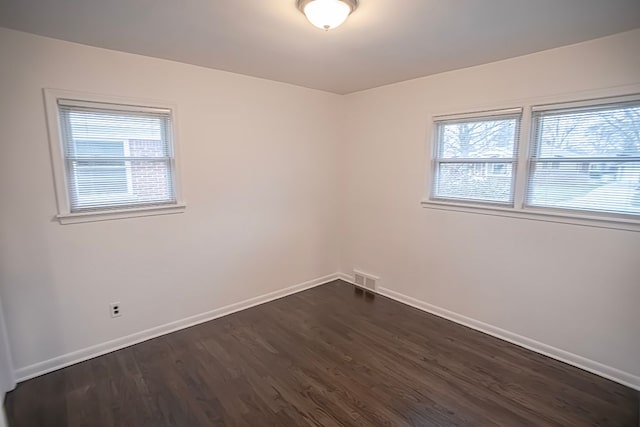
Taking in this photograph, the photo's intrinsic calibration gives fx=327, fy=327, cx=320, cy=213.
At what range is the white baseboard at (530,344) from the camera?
2426 millimetres

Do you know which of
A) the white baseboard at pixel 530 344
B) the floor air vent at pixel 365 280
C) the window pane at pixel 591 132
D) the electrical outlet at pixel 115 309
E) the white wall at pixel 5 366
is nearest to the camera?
the white wall at pixel 5 366

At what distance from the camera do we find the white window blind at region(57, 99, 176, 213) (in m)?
2.49

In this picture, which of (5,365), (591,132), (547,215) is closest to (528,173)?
(547,215)

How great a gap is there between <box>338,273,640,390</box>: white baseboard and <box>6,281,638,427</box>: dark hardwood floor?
0.23 feet

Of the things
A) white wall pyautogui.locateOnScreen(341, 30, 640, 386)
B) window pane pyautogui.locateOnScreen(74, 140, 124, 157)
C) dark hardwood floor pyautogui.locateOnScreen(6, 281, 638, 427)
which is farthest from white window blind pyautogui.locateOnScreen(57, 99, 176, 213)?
white wall pyautogui.locateOnScreen(341, 30, 640, 386)

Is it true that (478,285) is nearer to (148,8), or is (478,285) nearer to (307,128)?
(307,128)

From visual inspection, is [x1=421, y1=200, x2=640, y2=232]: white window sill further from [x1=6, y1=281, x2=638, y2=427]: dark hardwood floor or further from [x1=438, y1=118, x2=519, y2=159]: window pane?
[x1=6, y1=281, x2=638, y2=427]: dark hardwood floor

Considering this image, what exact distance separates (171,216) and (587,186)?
3455 millimetres

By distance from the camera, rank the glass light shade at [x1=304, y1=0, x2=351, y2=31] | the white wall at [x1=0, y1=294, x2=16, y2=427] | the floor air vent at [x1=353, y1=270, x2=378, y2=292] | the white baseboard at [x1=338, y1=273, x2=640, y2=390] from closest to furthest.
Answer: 1. the glass light shade at [x1=304, y1=0, x2=351, y2=31]
2. the white wall at [x1=0, y1=294, x2=16, y2=427]
3. the white baseboard at [x1=338, y1=273, x2=640, y2=390]
4. the floor air vent at [x1=353, y1=270, x2=378, y2=292]

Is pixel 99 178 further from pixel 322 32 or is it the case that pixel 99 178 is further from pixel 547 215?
pixel 547 215

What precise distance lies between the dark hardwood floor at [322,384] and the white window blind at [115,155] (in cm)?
131

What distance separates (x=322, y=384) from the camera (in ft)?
7.80

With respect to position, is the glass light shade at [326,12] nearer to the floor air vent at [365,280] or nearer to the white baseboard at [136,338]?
the white baseboard at [136,338]

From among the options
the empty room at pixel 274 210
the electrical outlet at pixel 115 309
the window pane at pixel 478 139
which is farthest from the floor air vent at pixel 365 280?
the electrical outlet at pixel 115 309
